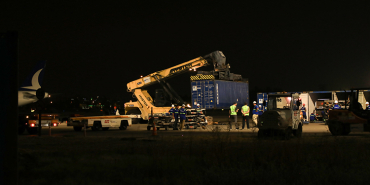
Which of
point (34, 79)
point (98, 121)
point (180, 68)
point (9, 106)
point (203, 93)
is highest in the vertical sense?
point (180, 68)

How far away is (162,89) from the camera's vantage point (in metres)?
31.8

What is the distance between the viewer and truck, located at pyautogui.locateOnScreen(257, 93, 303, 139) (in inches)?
628

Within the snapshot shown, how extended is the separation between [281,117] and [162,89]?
56.0 feet

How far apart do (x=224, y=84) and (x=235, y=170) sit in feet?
76.5

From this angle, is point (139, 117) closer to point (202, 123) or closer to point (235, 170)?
point (202, 123)

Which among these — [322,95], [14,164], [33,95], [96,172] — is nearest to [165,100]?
[33,95]

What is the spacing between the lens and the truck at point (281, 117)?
15.9 m

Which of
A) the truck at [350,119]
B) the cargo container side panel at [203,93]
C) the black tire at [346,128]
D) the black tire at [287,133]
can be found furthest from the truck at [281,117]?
the cargo container side panel at [203,93]

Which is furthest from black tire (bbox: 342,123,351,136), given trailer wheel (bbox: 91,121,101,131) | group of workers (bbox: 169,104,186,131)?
trailer wheel (bbox: 91,121,101,131)

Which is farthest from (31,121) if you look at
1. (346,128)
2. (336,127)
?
(346,128)

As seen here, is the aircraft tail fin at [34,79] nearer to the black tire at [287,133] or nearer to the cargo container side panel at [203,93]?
the cargo container side panel at [203,93]

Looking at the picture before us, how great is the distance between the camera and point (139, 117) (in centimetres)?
3272

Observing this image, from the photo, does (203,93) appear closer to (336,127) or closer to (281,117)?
(336,127)

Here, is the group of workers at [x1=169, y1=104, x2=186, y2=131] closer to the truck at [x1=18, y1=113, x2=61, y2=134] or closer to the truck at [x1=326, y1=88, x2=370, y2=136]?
the truck at [x1=18, y1=113, x2=61, y2=134]
